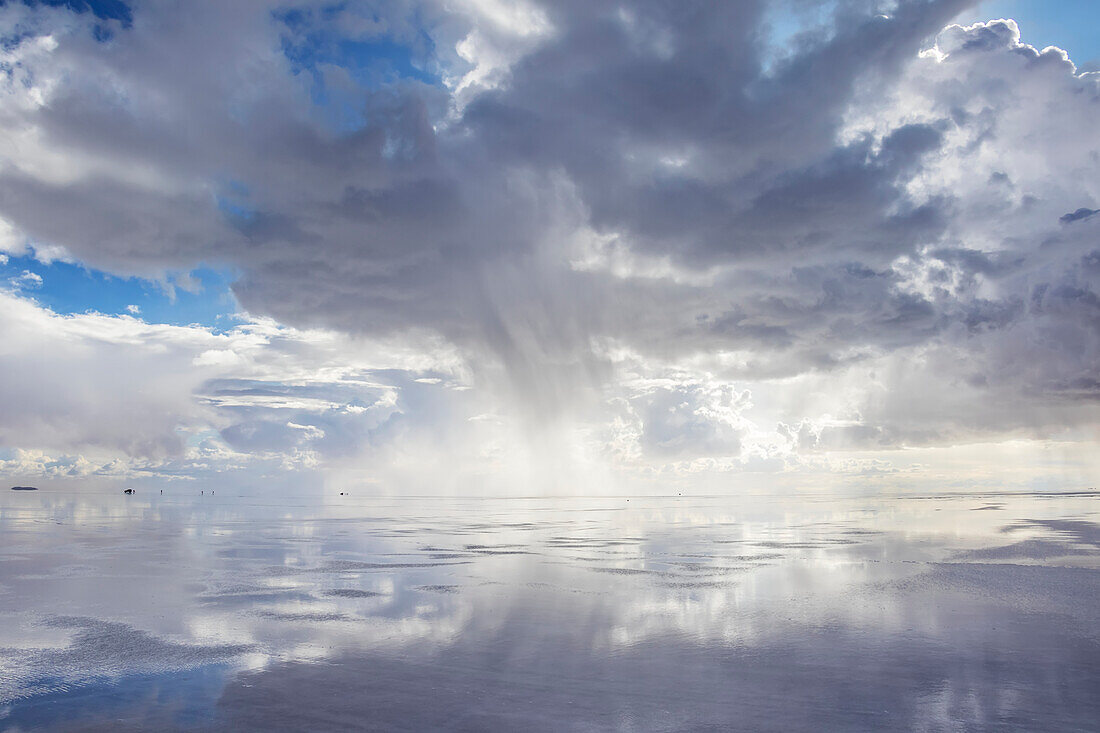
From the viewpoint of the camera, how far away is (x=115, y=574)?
92.5ft

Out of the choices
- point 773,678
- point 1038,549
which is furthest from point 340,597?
point 1038,549

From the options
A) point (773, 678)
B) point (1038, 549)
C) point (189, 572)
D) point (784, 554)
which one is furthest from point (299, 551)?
point (1038, 549)

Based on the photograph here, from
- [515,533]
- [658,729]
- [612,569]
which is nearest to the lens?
[658,729]

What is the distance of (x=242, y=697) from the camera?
12578 mm

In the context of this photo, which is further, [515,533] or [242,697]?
[515,533]

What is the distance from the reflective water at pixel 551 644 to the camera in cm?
1170

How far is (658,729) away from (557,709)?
1.80 metres

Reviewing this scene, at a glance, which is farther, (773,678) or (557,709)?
(773,678)

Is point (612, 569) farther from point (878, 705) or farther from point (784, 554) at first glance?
point (878, 705)

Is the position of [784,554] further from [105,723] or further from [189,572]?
[105,723]

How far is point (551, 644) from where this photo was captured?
16453 mm

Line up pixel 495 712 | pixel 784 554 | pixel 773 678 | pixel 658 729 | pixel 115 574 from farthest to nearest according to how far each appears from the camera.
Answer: pixel 784 554 < pixel 115 574 < pixel 773 678 < pixel 495 712 < pixel 658 729

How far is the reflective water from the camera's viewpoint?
38.4 ft

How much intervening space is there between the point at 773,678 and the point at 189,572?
24.9 metres
